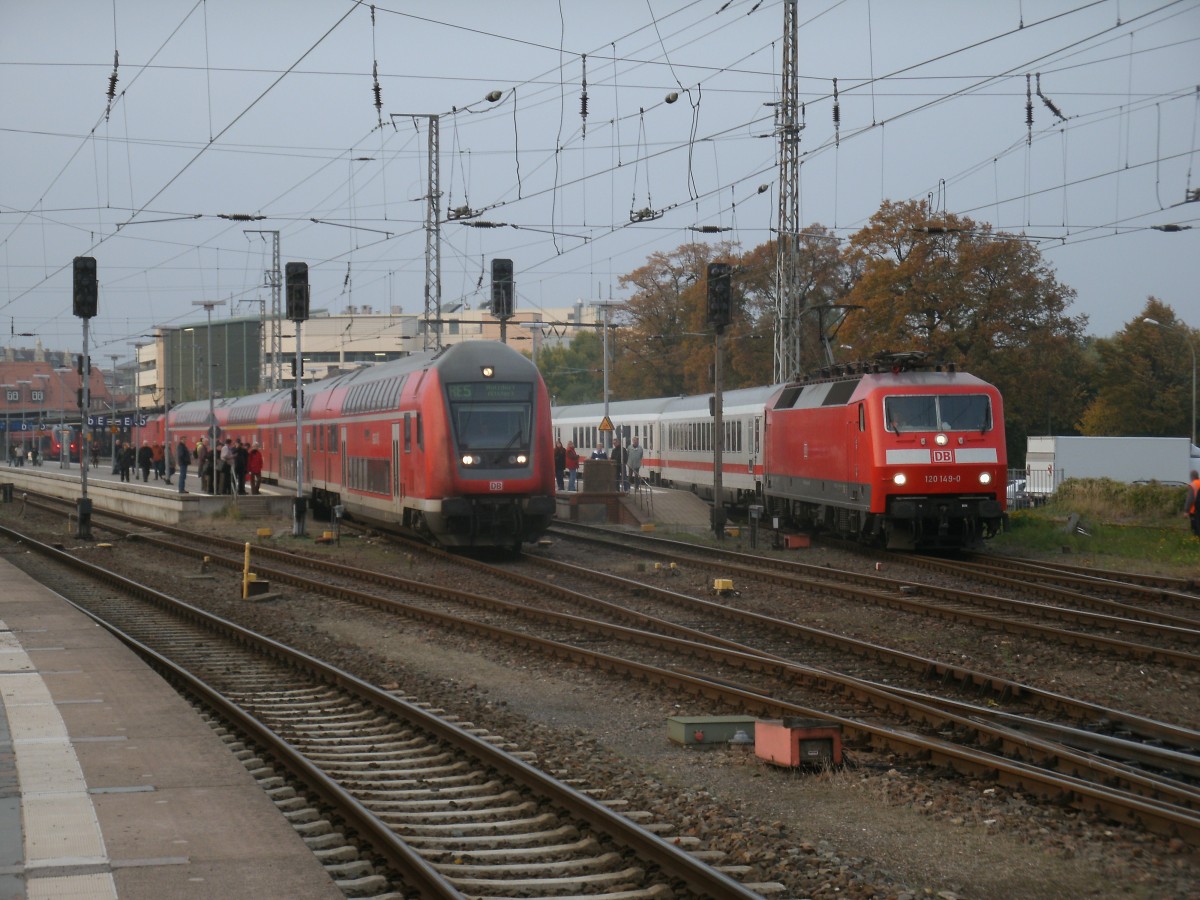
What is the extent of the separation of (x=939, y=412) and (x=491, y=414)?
7720 mm

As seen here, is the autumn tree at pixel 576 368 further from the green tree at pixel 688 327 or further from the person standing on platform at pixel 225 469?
the person standing on platform at pixel 225 469

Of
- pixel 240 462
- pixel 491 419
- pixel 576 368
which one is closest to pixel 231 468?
→ pixel 240 462

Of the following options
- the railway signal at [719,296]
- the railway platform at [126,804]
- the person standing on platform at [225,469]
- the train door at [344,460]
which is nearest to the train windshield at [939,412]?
the railway signal at [719,296]

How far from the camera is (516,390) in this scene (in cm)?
2469

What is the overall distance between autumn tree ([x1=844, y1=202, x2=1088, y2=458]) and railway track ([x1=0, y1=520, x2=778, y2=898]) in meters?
44.4

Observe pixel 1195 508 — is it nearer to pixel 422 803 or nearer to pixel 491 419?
pixel 491 419

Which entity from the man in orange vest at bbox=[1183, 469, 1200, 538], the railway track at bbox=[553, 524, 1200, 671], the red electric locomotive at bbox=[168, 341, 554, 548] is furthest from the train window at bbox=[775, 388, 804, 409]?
the man in orange vest at bbox=[1183, 469, 1200, 538]

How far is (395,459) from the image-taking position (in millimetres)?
26859

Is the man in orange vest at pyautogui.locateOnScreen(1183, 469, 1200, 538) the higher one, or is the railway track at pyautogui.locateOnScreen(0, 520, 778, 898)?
the man in orange vest at pyautogui.locateOnScreen(1183, 469, 1200, 538)

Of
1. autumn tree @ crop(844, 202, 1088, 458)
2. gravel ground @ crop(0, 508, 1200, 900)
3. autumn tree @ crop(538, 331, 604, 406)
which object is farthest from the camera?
autumn tree @ crop(538, 331, 604, 406)

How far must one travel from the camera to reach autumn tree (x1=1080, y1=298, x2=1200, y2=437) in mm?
62594

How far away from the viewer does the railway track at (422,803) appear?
684 cm

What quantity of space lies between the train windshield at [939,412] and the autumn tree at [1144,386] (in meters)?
41.7

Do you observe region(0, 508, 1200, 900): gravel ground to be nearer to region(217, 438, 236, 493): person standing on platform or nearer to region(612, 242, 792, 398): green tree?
region(217, 438, 236, 493): person standing on platform
